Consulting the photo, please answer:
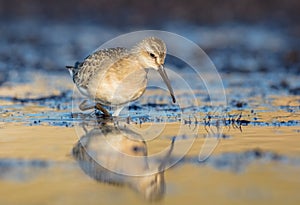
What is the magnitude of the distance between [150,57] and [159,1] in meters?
15.0

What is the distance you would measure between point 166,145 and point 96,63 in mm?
1874

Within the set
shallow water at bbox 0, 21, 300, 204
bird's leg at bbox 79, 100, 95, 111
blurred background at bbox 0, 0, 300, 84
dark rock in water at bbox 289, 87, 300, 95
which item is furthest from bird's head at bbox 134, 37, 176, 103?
blurred background at bbox 0, 0, 300, 84

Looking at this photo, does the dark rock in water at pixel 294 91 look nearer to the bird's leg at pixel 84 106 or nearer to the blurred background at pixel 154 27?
the blurred background at pixel 154 27

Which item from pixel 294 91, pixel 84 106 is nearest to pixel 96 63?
pixel 84 106

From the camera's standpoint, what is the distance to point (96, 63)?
887cm

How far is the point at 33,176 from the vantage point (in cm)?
612

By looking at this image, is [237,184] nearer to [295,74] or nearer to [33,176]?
[33,176]

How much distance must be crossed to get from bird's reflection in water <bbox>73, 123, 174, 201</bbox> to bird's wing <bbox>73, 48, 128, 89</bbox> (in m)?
0.80

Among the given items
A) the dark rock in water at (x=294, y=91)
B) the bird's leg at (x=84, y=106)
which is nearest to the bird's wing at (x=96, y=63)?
the bird's leg at (x=84, y=106)

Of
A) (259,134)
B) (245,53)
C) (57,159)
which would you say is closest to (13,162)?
(57,159)

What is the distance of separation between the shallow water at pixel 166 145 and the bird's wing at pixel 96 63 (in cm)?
50

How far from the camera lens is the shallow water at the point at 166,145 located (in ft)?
18.4

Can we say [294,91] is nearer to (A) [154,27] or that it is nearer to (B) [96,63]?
(B) [96,63]

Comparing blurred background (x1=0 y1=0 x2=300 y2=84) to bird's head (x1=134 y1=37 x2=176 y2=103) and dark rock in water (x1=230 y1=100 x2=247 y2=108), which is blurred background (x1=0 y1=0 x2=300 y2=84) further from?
bird's head (x1=134 y1=37 x2=176 y2=103)
